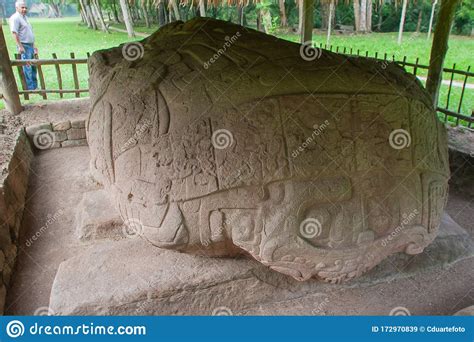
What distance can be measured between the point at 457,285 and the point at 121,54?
2525 millimetres

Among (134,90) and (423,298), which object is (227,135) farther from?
(423,298)

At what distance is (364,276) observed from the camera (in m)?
2.38

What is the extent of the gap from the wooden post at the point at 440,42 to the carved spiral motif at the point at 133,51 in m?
3.61

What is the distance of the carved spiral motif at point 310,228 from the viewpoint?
1.89 meters

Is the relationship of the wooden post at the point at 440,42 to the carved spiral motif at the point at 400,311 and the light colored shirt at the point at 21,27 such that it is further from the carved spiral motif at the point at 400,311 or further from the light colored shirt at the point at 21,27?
the light colored shirt at the point at 21,27

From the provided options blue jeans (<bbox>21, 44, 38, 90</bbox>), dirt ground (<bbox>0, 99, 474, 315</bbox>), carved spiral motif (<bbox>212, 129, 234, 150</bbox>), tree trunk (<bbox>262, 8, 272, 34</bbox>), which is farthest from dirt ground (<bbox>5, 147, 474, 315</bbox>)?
tree trunk (<bbox>262, 8, 272, 34</bbox>)

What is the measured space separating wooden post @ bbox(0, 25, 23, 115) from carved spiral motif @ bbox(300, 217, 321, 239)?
4.86 m

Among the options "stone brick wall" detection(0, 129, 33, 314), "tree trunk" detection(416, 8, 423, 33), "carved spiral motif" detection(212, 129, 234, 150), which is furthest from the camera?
"tree trunk" detection(416, 8, 423, 33)

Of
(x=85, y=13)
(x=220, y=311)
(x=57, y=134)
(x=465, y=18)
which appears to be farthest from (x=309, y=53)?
(x=85, y=13)

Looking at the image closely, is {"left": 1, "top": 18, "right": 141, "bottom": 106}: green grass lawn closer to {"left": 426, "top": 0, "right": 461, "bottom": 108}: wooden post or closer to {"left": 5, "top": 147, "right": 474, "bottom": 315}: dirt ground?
{"left": 5, "top": 147, "right": 474, "bottom": 315}: dirt ground

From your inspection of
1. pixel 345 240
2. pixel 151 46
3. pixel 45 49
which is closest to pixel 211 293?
pixel 345 240

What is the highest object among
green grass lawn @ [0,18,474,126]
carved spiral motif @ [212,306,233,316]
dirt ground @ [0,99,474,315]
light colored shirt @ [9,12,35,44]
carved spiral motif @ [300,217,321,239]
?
light colored shirt @ [9,12,35,44]

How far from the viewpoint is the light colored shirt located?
5809mm

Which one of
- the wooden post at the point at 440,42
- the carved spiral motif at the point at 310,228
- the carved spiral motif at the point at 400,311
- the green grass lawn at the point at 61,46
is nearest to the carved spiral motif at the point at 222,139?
the carved spiral motif at the point at 310,228
